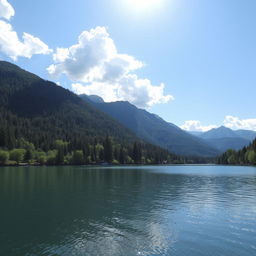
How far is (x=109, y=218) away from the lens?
32.9 meters

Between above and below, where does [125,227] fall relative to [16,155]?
below

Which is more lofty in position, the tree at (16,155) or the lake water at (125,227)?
the tree at (16,155)

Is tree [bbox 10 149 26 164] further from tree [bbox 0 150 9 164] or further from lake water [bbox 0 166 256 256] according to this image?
lake water [bbox 0 166 256 256]

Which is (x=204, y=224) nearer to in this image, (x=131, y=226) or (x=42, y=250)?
(x=131, y=226)

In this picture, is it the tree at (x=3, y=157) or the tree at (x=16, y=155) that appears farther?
the tree at (x=16, y=155)

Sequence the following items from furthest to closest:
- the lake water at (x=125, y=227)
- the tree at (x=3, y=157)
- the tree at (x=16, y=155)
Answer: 1. the tree at (x=16, y=155)
2. the tree at (x=3, y=157)
3. the lake water at (x=125, y=227)

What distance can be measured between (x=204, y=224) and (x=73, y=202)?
22.7m

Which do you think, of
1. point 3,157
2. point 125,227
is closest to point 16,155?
point 3,157

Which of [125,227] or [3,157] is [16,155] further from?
[125,227]

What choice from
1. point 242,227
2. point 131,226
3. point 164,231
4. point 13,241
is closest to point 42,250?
point 13,241

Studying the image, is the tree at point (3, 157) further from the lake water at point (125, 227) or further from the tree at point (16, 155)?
the lake water at point (125, 227)

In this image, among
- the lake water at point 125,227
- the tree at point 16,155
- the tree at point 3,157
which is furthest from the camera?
the tree at point 16,155

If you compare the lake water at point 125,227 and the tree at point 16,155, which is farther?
the tree at point 16,155

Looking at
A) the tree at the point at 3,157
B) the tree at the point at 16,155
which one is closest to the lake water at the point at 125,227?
the tree at the point at 3,157
